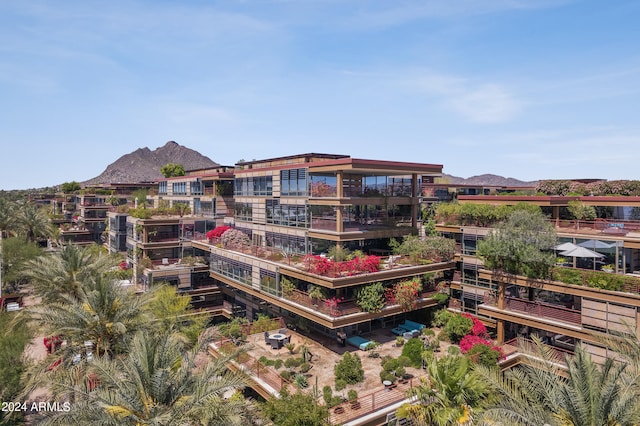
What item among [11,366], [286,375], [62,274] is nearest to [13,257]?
[62,274]

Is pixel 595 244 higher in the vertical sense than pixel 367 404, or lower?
higher

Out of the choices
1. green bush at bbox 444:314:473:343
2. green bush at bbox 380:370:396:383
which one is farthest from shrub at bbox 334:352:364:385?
green bush at bbox 444:314:473:343

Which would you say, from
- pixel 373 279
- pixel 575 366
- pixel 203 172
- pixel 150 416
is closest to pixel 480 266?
pixel 373 279

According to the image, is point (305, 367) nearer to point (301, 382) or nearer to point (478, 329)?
point (301, 382)

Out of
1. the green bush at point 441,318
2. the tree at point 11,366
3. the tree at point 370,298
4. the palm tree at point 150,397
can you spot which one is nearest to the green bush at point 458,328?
the green bush at point 441,318

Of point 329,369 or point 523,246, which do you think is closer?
point 329,369

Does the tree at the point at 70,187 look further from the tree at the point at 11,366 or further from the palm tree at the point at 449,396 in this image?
the palm tree at the point at 449,396
